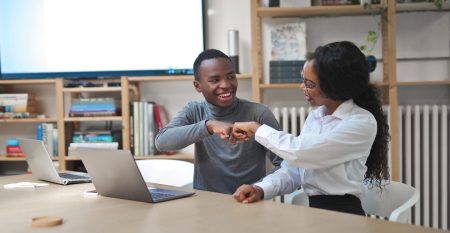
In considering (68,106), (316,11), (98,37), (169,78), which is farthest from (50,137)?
(316,11)

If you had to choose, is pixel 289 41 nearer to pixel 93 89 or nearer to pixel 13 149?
pixel 93 89

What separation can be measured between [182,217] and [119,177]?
0.33 m

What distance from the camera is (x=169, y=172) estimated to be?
237 cm

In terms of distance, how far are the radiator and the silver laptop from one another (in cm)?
163

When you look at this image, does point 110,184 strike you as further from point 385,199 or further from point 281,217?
point 385,199

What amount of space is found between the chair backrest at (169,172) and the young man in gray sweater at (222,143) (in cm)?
24

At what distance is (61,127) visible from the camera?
3295mm

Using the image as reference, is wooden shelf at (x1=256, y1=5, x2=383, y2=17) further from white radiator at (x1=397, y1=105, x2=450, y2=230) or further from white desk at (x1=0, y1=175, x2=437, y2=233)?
white desk at (x1=0, y1=175, x2=437, y2=233)

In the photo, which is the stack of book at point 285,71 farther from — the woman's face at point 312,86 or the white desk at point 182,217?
the white desk at point 182,217

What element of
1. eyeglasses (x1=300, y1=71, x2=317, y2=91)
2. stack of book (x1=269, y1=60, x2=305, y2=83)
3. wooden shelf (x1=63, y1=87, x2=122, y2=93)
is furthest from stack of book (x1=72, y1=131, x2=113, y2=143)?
eyeglasses (x1=300, y1=71, x2=317, y2=91)

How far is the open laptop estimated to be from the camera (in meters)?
1.42

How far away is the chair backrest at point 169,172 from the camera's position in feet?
7.59

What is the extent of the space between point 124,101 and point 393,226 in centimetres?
243

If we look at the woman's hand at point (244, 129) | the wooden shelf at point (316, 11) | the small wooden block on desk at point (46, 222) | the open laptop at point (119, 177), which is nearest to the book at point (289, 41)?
the wooden shelf at point (316, 11)
